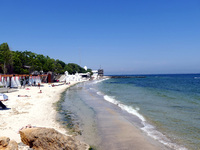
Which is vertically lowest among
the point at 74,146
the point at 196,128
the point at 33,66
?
the point at 196,128

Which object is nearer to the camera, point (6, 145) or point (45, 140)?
point (6, 145)

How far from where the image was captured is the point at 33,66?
52906 mm

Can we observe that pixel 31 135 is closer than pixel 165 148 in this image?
Yes

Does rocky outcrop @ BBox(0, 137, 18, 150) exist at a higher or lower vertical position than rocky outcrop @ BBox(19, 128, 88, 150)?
higher

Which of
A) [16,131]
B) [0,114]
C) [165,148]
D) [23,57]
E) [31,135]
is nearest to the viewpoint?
[31,135]

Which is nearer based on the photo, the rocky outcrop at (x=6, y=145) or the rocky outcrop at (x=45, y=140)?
the rocky outcrop at (x=6, y=145)

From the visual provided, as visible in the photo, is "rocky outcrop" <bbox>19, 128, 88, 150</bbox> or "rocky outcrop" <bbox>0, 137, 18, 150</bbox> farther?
"rocky outcrop" <bbox>19, 128, 88, 150</bbox>

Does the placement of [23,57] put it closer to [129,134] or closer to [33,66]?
[33,66]

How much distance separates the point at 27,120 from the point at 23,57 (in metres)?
46.2

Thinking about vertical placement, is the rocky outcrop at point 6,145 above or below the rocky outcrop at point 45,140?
above

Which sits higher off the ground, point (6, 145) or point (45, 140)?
point (6, 145)

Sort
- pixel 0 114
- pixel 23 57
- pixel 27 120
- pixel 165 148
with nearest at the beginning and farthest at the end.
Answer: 1. pixel 165 148
2. pixel 27 120
3. pixel 0 114
4. pixel 23 57

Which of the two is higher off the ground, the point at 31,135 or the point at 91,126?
the point at 31,135

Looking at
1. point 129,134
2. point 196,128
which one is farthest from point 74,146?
point 196,128
